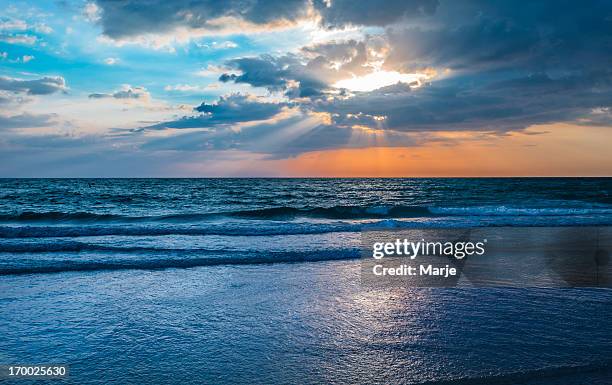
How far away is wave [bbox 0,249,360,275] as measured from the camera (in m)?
9.90

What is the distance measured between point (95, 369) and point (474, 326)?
4.93m

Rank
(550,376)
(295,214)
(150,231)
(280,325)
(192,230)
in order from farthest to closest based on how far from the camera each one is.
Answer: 1. (295,214)
2. (192,230)
3. (150,231)
4. (280,325)
5. (550,376)

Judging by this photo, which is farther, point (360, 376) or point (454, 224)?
point (454, 224)

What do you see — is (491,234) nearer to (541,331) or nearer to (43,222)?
(541,331)

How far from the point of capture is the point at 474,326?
5.62 metres

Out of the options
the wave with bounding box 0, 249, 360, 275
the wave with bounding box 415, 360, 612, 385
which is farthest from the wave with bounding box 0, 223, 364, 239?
the wave with bounding box 415, 360, 612, 385

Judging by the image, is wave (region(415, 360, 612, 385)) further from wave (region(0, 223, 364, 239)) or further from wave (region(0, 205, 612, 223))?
wave (region(0, 205, 612, 223))

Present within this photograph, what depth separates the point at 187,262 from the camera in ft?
35.5

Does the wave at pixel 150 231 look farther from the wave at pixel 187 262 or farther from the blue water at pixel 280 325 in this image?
the blue water at pixel 280 325

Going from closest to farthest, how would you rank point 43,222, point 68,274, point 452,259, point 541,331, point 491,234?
1. point 541,331
2. point 68,274
3. point 452,259
4. point 491,234
5. point 43,222

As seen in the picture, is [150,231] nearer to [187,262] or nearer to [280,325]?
[187,262]

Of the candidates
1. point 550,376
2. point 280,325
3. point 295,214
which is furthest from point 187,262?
point 295,214

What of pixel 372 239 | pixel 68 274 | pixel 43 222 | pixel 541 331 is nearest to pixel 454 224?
pixel 372 239

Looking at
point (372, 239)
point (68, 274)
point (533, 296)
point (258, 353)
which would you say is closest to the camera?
point (258, 353)
